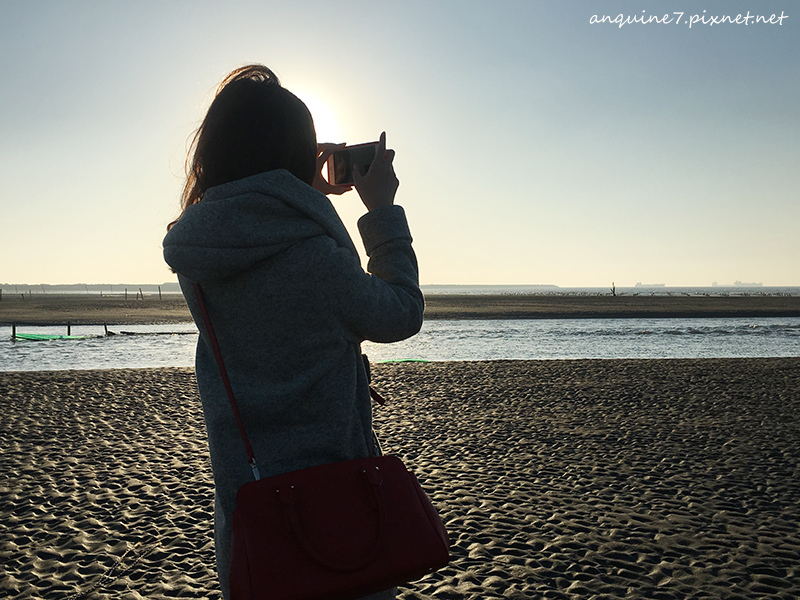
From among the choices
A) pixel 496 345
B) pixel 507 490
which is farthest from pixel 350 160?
pixel 496 345

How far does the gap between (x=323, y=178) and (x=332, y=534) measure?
103cm

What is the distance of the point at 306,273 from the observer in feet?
4.86

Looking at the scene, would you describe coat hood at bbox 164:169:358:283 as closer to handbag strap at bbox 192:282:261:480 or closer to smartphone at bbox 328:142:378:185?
handbag strap at bbox 192:282:261:480

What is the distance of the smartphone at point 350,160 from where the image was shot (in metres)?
1.84

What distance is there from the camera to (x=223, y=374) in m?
1.53

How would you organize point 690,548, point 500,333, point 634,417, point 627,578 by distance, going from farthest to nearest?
1. point 500,333
2. point 634,417
3. point 690,548
4. point 627,578

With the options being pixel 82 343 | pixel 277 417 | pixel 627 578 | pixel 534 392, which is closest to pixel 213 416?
pixel 277 417

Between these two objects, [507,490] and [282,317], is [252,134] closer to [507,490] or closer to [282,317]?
[282,317]

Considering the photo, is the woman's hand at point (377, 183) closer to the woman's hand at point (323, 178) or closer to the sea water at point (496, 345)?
the woman's hand at point (323, 178)

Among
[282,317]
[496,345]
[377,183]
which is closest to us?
[282,317]

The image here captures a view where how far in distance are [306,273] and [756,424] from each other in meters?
10.5

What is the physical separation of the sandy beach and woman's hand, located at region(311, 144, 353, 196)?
3.58 meters

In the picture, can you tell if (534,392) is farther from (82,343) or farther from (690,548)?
(82,343)

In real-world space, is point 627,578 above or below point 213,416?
below
